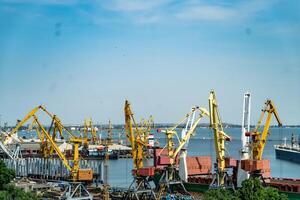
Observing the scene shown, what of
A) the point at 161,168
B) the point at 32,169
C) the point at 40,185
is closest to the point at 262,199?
the point at 161,168

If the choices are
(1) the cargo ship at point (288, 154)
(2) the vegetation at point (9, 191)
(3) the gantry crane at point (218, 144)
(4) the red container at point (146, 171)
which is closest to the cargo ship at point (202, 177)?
(3) the gantry crane at point (218, 144)

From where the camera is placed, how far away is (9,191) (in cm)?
3388

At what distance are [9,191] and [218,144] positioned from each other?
18.0 m

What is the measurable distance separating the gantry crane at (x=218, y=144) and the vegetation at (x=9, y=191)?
16.6m

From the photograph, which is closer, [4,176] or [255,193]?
[255,193]

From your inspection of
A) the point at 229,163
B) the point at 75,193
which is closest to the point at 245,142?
the point at 229,163

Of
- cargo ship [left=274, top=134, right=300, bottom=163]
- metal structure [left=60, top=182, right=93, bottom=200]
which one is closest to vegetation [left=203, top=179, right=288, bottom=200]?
metal structure [left=60, top=182, right=93, bottom=200]

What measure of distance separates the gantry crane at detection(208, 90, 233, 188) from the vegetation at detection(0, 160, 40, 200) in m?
16.6

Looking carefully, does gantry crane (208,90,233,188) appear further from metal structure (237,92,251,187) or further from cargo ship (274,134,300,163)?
cargo ship (274,134,300,163)

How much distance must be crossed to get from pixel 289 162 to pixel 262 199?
7299 cm

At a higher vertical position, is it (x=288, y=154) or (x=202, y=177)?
(x=202, y=177)

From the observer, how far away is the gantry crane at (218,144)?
145ft

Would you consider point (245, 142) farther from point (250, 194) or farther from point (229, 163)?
point (250, 194)

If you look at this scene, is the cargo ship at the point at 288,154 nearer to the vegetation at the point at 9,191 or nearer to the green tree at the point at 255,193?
the vegetation at the point at 9,191
